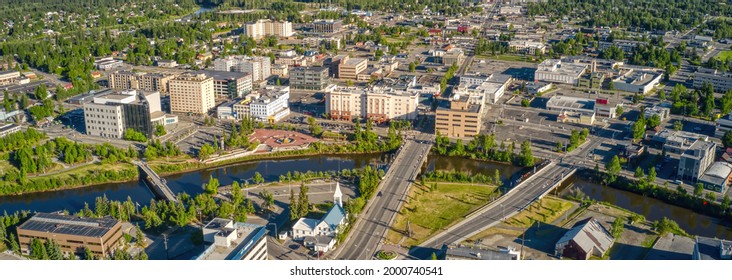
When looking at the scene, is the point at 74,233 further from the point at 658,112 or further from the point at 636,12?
the point at 636,12

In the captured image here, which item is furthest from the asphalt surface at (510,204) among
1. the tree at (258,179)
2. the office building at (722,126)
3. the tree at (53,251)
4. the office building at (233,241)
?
the tree at (53,251)

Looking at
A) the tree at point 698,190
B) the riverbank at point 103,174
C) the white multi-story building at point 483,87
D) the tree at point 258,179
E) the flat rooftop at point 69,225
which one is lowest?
the riverbank at point 103,174

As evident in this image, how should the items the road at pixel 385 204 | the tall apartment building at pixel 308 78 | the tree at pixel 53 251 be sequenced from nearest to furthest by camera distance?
1. the tree at pixel 53 251
2. the road at pixel 385 204
3. the tall apartment building at pixel 308 78

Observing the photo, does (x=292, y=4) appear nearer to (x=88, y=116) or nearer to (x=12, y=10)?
(x=12, y=10)

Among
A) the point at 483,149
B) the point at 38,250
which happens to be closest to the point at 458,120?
the point at 483,149

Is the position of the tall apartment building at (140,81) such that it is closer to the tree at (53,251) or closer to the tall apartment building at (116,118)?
the tall apartment building at (116,118)

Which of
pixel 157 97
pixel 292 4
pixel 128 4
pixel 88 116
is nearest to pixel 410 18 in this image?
pixel 292 4

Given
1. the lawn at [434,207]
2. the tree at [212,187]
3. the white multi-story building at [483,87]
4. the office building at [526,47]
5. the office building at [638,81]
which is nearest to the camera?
the lawn at [434,207]

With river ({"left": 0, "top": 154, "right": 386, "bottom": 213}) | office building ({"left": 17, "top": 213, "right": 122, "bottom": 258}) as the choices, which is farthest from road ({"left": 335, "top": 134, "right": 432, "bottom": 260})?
office building ({"left": 17, "top": 213, "right": 122, "bottom": 258})
